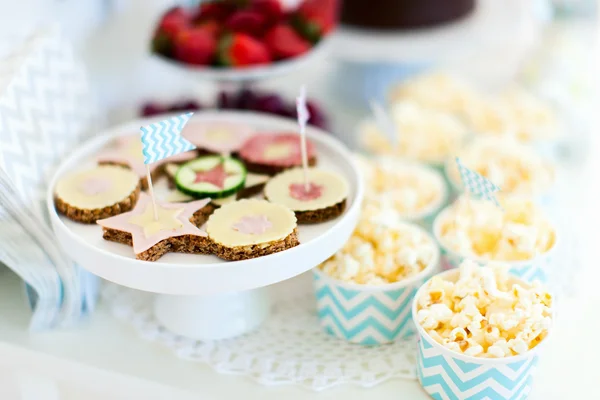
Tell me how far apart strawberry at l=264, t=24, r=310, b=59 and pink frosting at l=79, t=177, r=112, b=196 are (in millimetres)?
531

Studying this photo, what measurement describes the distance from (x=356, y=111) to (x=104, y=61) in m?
0.70

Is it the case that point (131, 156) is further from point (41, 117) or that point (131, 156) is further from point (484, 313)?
point (484, 313)

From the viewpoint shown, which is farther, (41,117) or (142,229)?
(41,117)

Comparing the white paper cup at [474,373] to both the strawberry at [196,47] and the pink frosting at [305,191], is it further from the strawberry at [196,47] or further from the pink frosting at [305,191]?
the strawberry at [196,47]

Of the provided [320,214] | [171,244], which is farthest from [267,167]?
[171,244]

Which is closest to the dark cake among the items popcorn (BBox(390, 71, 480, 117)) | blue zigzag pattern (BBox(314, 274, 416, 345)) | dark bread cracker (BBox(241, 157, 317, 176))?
popcorn (BBox(390, 71, 480, 117))

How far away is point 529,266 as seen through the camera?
3.77 ft

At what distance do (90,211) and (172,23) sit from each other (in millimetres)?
605

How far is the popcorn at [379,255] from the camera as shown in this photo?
45.2 inches

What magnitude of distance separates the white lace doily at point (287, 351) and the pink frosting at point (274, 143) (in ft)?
0.87

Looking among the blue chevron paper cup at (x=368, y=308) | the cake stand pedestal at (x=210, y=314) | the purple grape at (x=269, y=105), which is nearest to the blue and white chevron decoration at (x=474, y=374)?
the blue chevron paper cup at (x=368, y=308)

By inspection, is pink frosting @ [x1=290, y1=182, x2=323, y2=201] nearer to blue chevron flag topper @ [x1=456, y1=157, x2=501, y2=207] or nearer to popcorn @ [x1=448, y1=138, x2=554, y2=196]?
blue chevron flag topper @ [x1=456, y1=157, x2=501, y2=207]

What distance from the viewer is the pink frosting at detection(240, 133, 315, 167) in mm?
1269

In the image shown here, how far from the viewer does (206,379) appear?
3.65 feet
